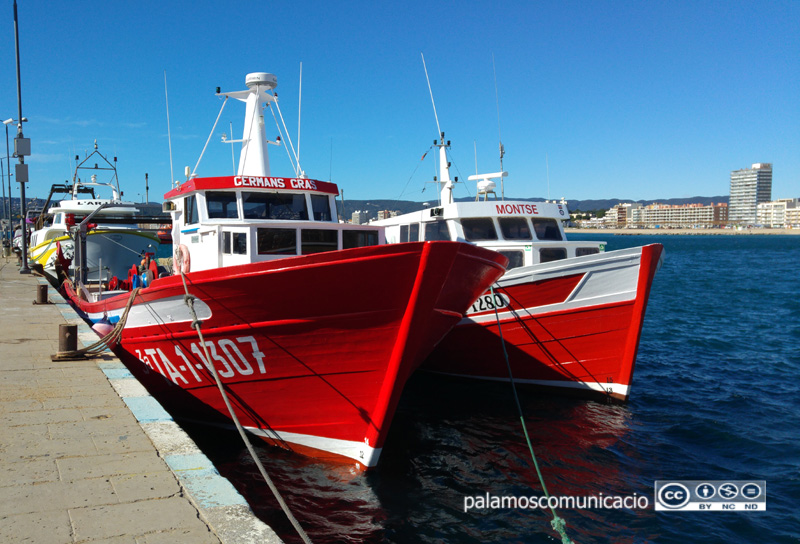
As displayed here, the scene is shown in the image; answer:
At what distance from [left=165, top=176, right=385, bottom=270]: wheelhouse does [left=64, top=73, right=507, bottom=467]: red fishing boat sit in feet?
0.08

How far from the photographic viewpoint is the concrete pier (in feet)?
12.5

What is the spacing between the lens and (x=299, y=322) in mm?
6699

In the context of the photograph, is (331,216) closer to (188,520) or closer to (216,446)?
(216,446)

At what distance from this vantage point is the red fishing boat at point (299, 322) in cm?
643

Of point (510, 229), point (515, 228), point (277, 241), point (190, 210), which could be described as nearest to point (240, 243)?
point (277, 241)

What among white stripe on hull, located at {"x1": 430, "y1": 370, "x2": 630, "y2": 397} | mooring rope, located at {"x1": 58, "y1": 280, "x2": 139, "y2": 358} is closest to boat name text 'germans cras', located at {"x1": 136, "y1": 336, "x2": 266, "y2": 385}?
mooring rope, located at {"x1": 58, "y1": 280, "x2": 139, "y2": 358}

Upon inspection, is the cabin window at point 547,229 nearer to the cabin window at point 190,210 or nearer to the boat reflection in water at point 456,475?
the boat reflection in water at point 456,475

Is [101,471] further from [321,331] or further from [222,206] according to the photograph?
[222,206]

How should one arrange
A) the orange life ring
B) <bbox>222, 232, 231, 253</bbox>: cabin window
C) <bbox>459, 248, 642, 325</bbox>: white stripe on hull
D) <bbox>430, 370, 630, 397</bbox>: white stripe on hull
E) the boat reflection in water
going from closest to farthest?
the boat reflection in water < <bbox>222, 232, 231, 253</bbox>: cabin window < the orange life ring < <bbox>459, 248, 642, 325</bbox>: white stripe on hull < <bbox>430, 370, 630, 397</bbox>: white stripe on hull

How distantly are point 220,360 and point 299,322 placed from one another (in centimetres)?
137

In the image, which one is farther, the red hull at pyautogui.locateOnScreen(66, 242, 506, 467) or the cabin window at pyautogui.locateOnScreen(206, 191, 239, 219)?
the cabin window at pyautogui.locateOnScreen(206, 191, 239, 219)

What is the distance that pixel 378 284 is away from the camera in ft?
21.0

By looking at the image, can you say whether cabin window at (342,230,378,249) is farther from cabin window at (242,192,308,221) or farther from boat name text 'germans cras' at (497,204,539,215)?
boat name text 'germans cras' at (497,204,539,215)

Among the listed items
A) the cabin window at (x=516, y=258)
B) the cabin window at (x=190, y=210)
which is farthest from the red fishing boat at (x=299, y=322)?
the cabin window at (x=516, y=258)
